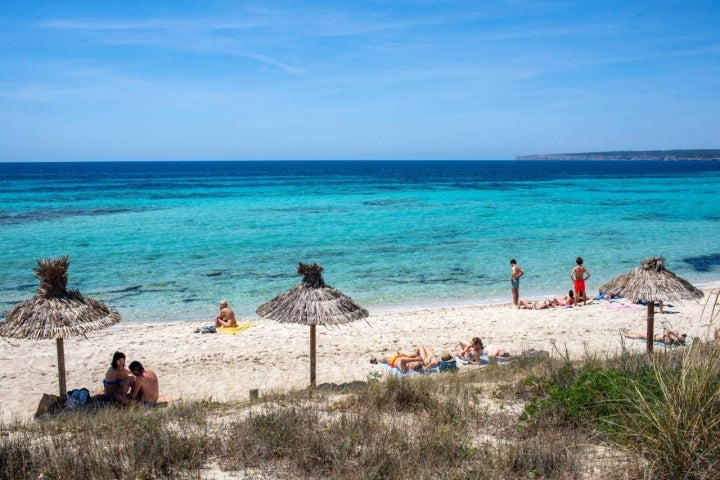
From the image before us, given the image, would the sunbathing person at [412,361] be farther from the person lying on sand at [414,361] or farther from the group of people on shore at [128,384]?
the group of people on shore at [128,384]

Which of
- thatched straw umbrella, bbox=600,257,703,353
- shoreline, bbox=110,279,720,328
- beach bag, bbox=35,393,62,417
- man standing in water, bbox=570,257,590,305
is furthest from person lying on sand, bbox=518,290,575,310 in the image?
beach bag, bbox=35,393,62,417

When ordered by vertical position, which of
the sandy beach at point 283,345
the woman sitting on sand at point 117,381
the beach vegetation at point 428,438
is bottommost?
the sandy beach at point 283,345

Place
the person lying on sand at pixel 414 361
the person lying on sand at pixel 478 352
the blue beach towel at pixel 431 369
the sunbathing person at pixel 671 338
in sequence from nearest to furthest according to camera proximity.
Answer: the blue beach towel at pixel 431 369
the person lying on sand at pixel 414 361
the person lying on sand at pixel 478 352
the sunbathing person at pixel 671 338

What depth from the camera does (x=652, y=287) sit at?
33.6 feet

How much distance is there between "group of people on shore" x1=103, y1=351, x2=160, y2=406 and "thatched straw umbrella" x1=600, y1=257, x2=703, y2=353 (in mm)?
8297

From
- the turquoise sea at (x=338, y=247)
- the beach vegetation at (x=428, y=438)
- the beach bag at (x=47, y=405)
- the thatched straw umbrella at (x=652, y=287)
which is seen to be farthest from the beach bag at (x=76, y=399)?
the thatched straw umbrella at (x=652, y=287)

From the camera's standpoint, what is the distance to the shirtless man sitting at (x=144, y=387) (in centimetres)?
841

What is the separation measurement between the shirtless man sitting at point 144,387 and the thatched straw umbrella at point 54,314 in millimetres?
855

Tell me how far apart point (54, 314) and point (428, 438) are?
597 centimetres

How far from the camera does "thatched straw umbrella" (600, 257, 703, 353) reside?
1010cm

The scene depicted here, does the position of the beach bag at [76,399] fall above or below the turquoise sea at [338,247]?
below

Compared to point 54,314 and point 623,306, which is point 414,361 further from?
point 623,306

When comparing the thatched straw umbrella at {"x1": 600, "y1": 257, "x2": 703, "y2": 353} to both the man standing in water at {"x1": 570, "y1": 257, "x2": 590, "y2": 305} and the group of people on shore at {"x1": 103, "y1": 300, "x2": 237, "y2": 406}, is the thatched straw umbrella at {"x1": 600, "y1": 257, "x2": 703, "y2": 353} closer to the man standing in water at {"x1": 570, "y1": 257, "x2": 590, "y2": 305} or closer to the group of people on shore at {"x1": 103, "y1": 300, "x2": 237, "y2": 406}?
the man standing in water at {"x1": 570, "y1": 257, "x2": 590, "y2": 305}

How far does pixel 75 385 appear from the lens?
10039 mm
